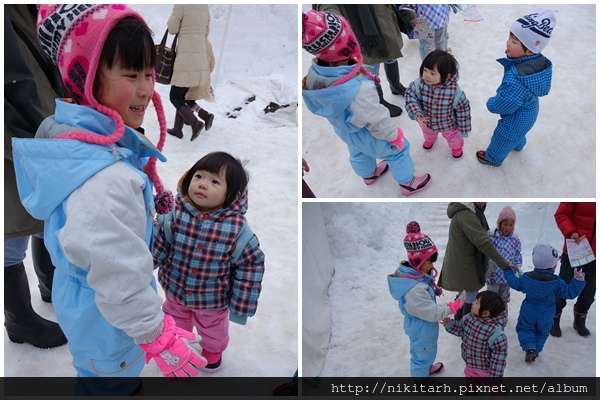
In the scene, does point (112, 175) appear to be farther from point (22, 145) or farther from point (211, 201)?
point (211, 201)

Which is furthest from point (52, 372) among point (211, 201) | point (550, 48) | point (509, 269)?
point (550, 48)

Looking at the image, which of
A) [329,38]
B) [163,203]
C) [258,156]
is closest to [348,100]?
[329,38]

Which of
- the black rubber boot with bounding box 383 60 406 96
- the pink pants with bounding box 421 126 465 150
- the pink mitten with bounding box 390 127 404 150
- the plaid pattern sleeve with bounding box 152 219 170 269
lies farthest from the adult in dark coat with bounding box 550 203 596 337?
the plaid pattern sleeve with bounding box 152 219 170 269

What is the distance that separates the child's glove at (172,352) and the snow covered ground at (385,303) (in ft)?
5.41

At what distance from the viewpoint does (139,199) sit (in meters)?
1.83

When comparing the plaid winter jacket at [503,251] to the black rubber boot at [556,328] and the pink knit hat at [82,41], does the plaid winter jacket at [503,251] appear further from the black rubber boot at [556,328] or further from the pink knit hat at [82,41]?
the pink knit hat at [82,41]

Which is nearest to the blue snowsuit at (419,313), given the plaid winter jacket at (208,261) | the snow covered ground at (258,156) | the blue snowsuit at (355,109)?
the snow covered ground at (258,156)

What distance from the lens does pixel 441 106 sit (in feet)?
12.0

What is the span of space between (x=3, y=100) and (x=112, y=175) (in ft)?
2.23

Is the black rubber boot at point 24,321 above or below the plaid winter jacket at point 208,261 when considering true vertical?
below

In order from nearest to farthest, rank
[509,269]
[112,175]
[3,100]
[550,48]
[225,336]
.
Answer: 1. [112,175]
2. [3,100]
3. [225,336]
4. [509,269]
5. [550,48]

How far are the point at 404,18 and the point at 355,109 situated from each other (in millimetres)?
1529

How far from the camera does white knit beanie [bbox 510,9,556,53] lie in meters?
3.19

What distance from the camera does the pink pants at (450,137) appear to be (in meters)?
3.86
